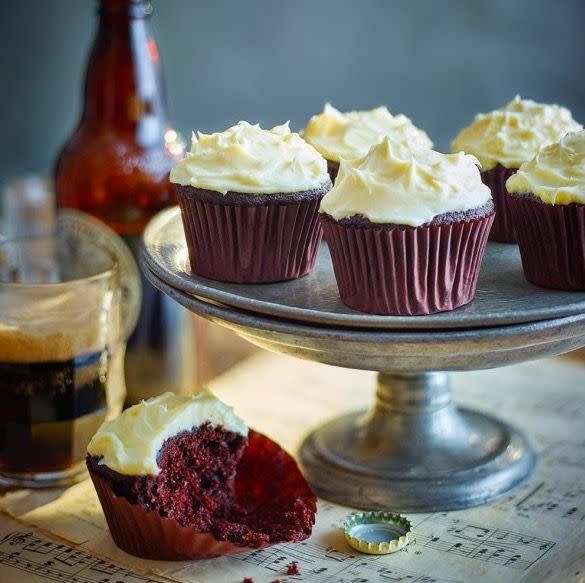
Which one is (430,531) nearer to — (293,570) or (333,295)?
(293,570)

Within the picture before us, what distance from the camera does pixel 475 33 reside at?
9.14 feet

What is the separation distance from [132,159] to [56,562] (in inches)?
31.1

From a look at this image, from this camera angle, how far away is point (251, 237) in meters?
1.29

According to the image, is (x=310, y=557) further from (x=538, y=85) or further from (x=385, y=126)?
(x=538, y=85)

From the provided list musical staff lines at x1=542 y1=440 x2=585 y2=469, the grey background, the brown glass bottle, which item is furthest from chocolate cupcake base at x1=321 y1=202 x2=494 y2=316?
the grey background

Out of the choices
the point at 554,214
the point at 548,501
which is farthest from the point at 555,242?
the point at 548,501

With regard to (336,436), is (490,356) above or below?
above

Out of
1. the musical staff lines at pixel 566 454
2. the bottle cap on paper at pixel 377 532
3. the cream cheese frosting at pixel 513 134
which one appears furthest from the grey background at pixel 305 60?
the bottle cap on paper at pixel 377 532

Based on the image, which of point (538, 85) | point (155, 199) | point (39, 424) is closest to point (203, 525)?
point (39, 424)

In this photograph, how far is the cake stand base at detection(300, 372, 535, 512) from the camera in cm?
134

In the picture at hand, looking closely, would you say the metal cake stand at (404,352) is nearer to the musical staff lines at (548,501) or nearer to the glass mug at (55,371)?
the musical staff lines at (548,501)

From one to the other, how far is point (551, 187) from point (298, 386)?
25.8 inches

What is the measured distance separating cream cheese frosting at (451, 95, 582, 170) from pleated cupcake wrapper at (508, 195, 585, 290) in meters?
0.18

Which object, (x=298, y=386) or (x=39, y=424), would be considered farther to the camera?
(x=298, y=386)
